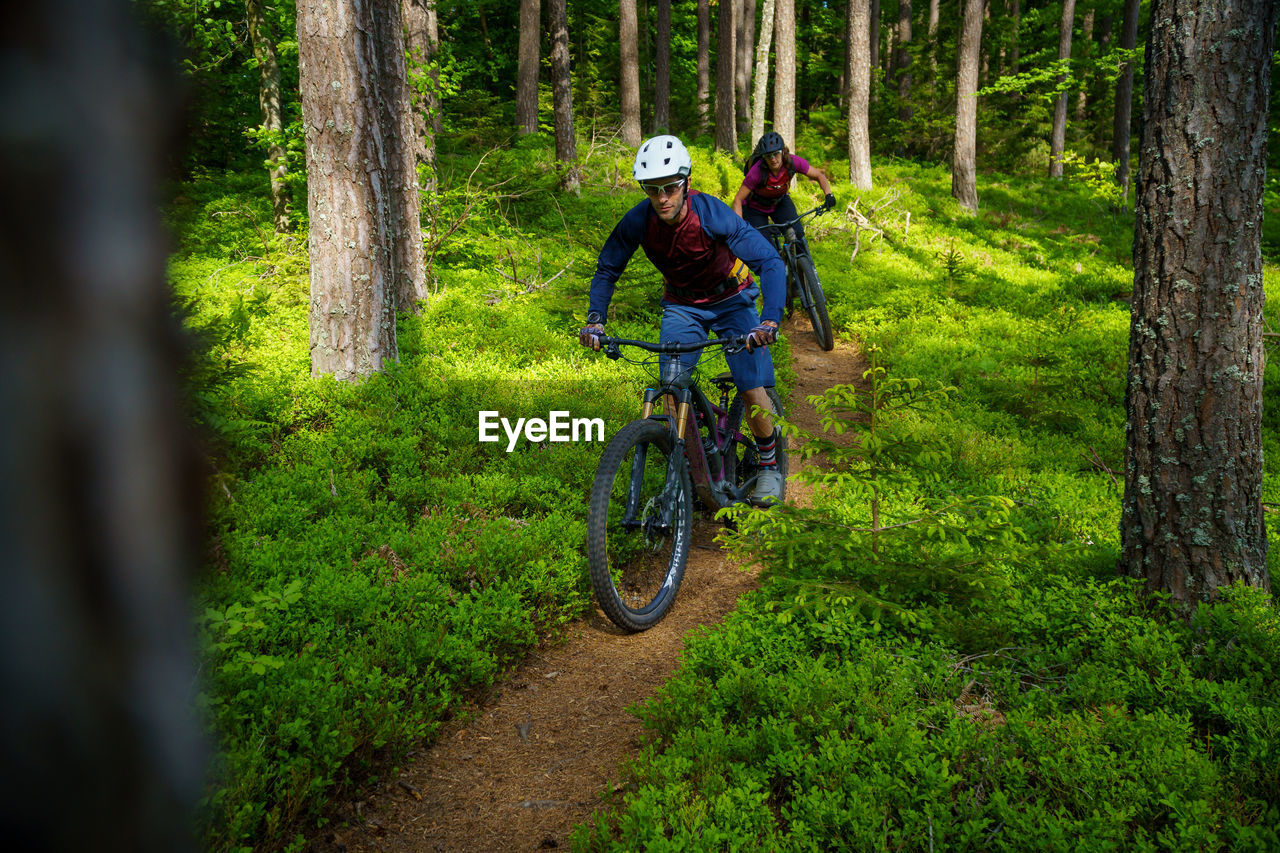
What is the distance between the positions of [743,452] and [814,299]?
4.55 m

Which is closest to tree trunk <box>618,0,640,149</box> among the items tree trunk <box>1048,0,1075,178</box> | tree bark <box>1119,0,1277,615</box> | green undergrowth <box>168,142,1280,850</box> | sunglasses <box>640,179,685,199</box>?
tree trunk <box>1048,0,1075,178</box>

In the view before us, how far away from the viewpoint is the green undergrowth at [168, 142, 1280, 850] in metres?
2.93

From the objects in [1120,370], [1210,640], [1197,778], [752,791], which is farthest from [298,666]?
[1120,370]

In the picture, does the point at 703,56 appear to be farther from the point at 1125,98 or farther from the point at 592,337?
the point at 592,337

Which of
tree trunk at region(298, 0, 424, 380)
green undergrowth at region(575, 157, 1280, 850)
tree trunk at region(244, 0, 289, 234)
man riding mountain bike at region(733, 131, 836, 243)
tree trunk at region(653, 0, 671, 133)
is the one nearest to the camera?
green undergrowth at region(575, 157, 1280, 850)

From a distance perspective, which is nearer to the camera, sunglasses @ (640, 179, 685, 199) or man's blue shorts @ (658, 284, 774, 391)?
sunglasses @ (640, 179, 685, 199)

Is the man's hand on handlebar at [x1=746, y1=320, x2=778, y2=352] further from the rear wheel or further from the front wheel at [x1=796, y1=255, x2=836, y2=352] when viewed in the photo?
the front wheel at [x1=796, y1=255, x2=836, y2=352]

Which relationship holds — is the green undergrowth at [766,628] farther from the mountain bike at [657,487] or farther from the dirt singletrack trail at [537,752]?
the mountain bike at [657,487]

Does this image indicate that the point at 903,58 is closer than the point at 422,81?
No

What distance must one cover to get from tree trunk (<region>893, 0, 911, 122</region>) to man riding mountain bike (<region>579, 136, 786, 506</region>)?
75.5ft

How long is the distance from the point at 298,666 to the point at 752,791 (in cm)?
221

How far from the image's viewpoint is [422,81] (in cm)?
1031

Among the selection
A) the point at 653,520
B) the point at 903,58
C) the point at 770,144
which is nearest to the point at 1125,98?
the point at 903,58

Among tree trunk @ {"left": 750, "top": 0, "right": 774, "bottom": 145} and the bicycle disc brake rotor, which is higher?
tree trunk @ {"left": 750, "top": 0, "right": 774, "bottom": 145}
